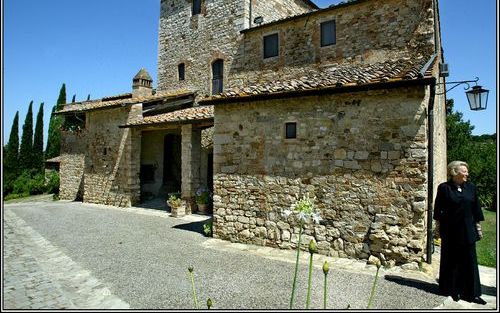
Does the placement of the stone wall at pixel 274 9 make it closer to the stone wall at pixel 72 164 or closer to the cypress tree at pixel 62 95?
the stone wall at pixel 72 164

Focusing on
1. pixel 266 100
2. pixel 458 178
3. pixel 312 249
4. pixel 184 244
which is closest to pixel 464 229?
pixel 458 178

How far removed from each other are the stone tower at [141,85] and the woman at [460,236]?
52.4 feet

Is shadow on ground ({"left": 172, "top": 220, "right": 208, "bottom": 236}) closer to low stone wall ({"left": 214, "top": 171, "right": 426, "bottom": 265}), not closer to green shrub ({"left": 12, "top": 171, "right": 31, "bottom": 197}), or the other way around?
low stone wall ({"left": 214, "top": 171, "right": 426, "bottom": 265})

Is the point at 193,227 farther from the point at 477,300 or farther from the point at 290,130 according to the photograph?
the point at 477,300

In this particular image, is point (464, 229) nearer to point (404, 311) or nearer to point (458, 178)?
point (458, 178)

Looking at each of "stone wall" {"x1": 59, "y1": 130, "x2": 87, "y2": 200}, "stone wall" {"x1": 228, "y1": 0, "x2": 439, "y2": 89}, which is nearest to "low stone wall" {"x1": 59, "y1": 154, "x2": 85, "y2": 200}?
"stone wall" {"x1": 59, "y1": 130, "x2": 87, "y2": 200}

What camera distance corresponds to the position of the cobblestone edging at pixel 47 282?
4754 mm

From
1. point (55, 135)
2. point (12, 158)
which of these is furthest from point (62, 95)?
point (12, 158)

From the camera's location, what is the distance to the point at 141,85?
1770 centimetres

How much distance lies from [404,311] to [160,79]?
18186mm

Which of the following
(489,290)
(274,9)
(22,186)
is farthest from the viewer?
(22,186)

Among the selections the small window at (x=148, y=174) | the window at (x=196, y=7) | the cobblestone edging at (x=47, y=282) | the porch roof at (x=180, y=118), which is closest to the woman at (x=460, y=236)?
the cobblestone edging at (x=47, y=282)

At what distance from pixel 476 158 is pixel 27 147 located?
118ft

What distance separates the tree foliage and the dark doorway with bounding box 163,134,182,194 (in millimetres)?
16351
